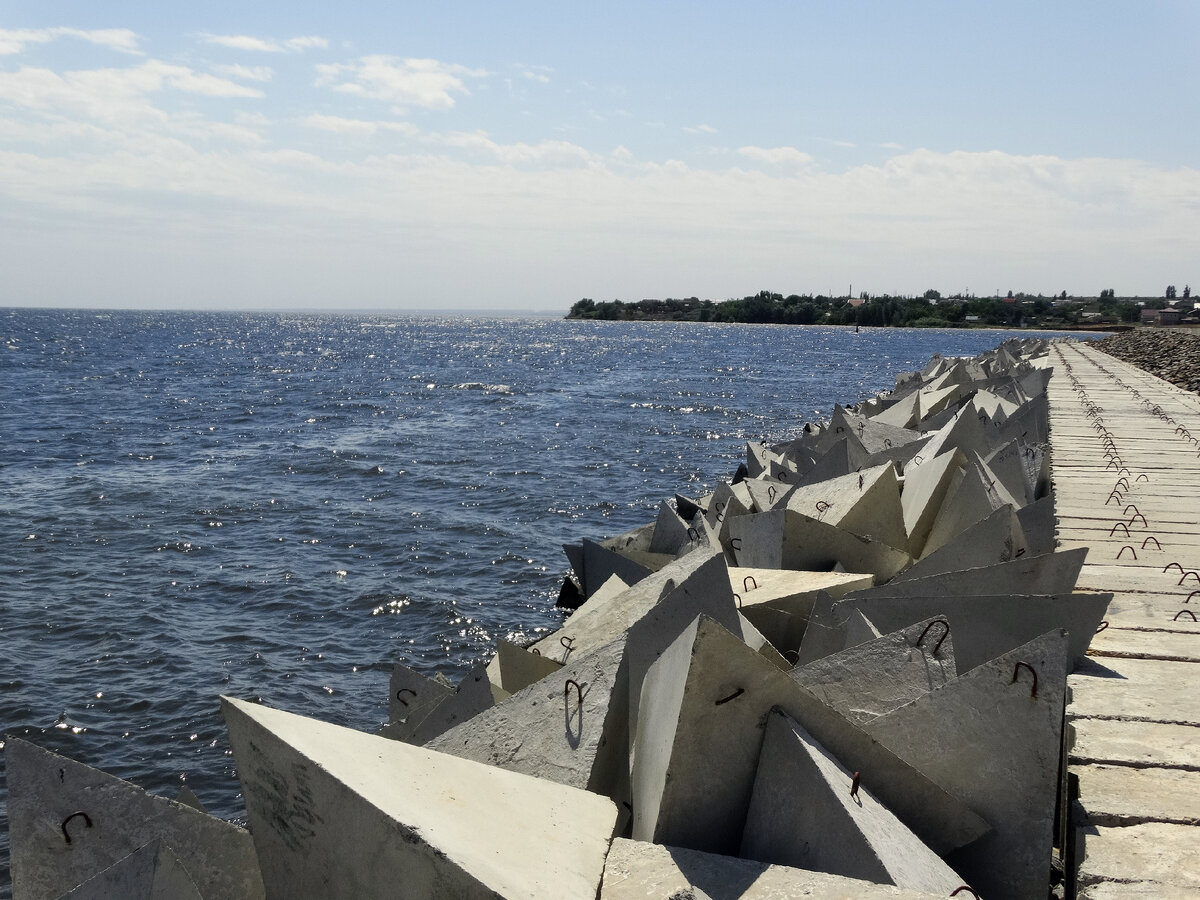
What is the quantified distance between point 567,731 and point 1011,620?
1.91m

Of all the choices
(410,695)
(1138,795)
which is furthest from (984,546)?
(410,695)

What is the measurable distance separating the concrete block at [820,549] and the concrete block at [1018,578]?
1.60 meters

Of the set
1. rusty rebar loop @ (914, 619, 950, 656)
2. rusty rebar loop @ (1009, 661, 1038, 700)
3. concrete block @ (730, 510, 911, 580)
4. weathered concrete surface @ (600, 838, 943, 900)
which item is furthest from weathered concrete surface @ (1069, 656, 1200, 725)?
concrete block @ (730, 510, 911, 580)

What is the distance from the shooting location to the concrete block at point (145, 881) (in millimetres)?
2531

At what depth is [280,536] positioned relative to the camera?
1397 centimetres

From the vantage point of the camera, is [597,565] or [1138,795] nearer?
[1138,795]

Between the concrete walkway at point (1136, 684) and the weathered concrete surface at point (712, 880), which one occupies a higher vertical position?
the concrete walkway at point (1136, 684)

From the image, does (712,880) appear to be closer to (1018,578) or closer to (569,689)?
(569,689)

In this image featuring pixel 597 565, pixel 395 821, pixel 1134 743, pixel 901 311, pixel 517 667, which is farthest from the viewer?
pixel 901 311

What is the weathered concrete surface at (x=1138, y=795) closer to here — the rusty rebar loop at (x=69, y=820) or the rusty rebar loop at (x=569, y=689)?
the rusty rebar loop at (x=569, y=689)

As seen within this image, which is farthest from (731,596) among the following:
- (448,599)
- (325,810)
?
(448,599)

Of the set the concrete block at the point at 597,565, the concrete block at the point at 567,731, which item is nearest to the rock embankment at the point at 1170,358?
the concrete block at the point at 597,565

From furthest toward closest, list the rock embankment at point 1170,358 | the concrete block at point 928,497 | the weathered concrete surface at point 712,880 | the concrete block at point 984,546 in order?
1. the rock embankment at point 1170,358
2. the concrete block at point 928,497
3. the concrete block at point 984,546
4. the weathered concrete surface at point 712,880

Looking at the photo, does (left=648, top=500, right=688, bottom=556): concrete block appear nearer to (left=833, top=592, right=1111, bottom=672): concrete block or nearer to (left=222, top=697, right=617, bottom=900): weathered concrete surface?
(left=833, top=592, right=1111, bottom=672): concrete block
